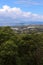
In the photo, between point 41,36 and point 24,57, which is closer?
point 24,57

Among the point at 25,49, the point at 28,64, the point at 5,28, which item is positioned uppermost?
the point at 5,28

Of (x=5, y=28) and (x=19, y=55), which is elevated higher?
(x=5, y=28)

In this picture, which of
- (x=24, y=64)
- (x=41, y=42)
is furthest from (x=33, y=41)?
(x=24, y=64)

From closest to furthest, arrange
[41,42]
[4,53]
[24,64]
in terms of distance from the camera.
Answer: [4,53]
[24,64]
[41,42]

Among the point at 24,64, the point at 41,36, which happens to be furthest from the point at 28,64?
the point at 41,36

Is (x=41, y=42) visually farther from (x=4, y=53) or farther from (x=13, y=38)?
(x=4, y=53)

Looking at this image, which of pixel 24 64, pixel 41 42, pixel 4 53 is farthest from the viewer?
pixel 41 42

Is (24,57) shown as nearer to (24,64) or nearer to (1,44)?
(24,64)
